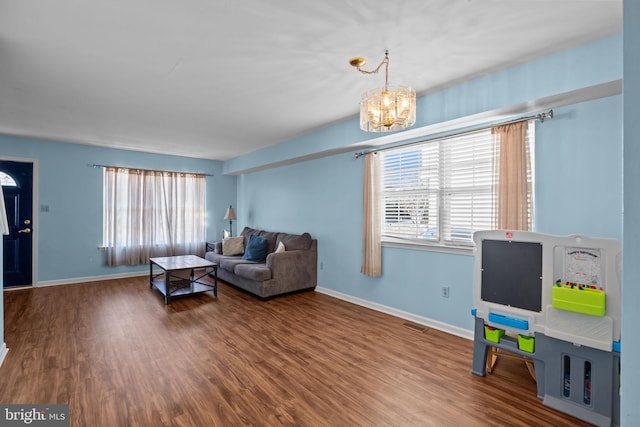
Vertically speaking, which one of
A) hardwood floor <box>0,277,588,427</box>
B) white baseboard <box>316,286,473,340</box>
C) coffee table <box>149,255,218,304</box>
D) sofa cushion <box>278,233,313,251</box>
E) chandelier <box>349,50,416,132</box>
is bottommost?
hardwood floor <box>0,277,588,427</box>

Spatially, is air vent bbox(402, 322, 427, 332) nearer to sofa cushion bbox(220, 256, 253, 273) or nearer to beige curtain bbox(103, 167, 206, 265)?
sofa cushion bbox(220, 256, 253, 273)

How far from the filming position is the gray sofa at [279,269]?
4.29 meters

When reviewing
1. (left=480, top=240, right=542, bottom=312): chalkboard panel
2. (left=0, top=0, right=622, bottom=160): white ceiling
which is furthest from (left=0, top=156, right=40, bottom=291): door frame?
(left=480, top=240, right=542, bottom=312): chalkboard panel

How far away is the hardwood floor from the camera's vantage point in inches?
75.6

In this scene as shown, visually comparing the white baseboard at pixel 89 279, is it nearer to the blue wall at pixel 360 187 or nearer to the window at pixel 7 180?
the blue wall at pixel 360 187

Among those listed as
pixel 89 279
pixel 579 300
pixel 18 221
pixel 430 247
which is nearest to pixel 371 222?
pixel 430 247

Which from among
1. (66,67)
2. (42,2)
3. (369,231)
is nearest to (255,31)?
(42,2)

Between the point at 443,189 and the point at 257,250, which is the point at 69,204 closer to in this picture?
the point at 257,250

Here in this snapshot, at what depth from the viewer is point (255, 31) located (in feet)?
6.65

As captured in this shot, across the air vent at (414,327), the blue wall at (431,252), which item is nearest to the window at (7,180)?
the blue wall at (431,252)

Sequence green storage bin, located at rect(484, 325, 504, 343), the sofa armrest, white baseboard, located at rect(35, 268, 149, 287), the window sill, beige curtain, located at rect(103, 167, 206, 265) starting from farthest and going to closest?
beige curtain, located at rect(103, 167, 206, 265) → white baseboard, located at rect(35, 268, 149, 287) → the sofa armrest → the window sill → green storage bin, located at rect(484, 325, 504, 343)

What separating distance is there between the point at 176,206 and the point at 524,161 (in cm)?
609

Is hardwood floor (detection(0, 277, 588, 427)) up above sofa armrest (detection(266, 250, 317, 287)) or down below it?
below

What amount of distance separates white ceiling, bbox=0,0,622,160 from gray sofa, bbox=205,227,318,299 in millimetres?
2078
